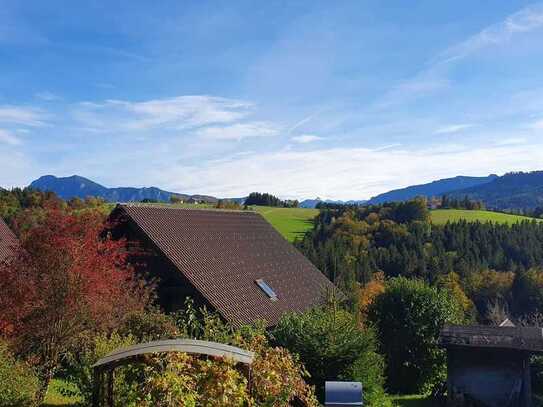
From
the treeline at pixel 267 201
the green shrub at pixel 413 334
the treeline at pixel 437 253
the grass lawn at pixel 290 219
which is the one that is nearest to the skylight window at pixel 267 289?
the green shrub at pixel 413 334

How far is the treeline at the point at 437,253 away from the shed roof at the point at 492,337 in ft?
121

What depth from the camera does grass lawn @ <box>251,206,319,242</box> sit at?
357 feet

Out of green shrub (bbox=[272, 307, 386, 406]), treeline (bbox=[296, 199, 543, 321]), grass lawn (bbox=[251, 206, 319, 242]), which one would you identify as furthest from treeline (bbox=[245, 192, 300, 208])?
green shrub (bbox=[272, 307, 386, 406])

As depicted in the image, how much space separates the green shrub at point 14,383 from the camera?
33.2 ft

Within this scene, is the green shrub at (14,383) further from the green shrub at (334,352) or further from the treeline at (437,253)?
the treeline at (437,253)

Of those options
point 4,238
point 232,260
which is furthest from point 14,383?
point 4,238

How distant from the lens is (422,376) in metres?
24.7

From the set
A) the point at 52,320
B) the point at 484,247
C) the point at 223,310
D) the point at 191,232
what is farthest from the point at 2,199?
the point at 484,247

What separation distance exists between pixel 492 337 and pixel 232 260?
1078cm

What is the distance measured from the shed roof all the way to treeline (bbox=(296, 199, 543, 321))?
121ft

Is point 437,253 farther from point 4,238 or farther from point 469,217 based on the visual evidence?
point 4,238

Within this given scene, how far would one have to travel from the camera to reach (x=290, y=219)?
124 metres

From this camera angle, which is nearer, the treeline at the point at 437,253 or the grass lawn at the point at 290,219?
the treeline at the point at 437,253

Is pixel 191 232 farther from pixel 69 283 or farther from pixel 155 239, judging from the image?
pixel 69 283
